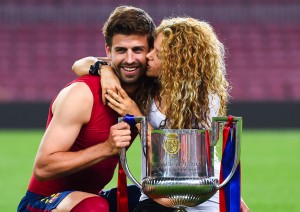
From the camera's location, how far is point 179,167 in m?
3.89

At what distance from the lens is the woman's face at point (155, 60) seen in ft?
14.5

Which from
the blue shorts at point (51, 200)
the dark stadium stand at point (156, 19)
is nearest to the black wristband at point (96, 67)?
the blue shorts at point (51, 200)

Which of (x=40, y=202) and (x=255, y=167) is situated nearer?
(x=40, y=202)

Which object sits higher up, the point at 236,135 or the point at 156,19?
the point at 156,19

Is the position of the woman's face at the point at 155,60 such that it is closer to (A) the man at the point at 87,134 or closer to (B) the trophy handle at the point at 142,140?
(A) the man at the point at 87,134

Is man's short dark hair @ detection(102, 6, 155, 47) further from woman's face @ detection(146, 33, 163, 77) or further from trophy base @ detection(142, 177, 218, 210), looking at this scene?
Result: trophy base @ detection(142, 177, 218, 210)

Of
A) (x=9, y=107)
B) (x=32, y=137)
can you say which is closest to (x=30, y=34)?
(x=9, y=107)

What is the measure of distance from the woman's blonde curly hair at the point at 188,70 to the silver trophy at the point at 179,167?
0.32 m

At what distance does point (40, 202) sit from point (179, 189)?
0.91 meters

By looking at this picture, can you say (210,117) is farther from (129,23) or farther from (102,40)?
(102,40)

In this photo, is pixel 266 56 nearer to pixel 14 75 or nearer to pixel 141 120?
pixel 14 75

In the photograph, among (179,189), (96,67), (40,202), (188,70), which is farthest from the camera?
(96,67)

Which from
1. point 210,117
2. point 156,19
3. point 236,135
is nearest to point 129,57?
point 210,117

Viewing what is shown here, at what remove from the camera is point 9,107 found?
1734 cm
